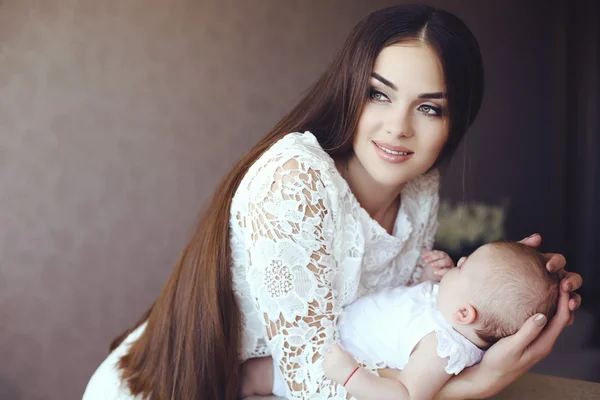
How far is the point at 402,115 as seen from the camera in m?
1.28

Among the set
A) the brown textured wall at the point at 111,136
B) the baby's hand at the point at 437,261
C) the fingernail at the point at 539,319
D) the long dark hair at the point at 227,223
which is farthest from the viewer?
the brown textured wall at the point at 111,136

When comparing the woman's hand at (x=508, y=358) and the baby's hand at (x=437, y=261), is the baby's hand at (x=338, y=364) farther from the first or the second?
the baby's hand at (x=437, y=261)

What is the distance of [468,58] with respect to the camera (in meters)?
1.35

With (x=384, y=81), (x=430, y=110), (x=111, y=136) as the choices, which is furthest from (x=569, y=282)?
(x=111, y=136)

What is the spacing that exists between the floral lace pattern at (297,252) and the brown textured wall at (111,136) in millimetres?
986

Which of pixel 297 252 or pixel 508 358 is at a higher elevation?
pixel 297 252

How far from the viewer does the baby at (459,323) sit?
1.15 metres

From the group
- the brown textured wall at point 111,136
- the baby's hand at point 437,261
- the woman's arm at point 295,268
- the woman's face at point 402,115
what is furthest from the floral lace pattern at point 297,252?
the brown textured wall at point 111,136

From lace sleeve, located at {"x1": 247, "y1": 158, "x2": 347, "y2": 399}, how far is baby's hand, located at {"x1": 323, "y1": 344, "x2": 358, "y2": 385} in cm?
2

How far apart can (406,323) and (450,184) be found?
4.77 ft

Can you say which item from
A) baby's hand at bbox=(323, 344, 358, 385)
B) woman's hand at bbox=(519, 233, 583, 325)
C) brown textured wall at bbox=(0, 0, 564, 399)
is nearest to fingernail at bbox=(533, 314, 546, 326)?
woman's hand at bbox=(519, 233, 583, 325)

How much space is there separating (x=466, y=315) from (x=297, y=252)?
368mm

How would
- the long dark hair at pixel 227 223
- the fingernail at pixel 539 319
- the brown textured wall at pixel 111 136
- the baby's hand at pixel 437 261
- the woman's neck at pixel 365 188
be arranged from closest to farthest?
the fingernail at pixel 539 319 → the long dark hair at pixel 227 223 → the woman's neck at pixel 365 188 → the baby's hand at pixel 437 261 → the brown textured wall at pixel 111 136

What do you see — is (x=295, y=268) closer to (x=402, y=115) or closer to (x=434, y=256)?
(x=402, y=115)
